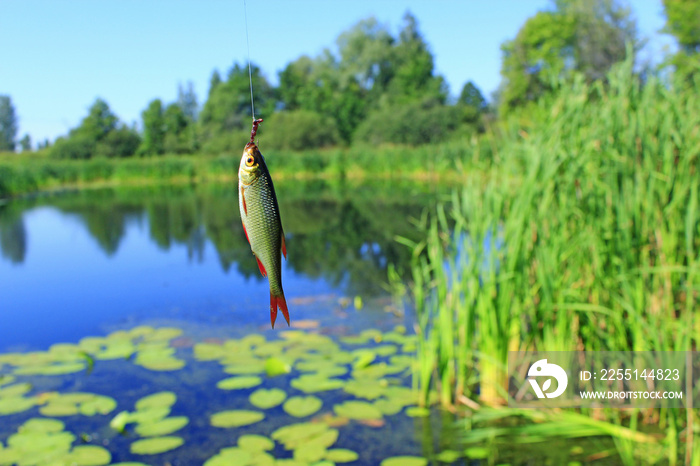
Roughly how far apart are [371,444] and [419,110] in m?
26.2

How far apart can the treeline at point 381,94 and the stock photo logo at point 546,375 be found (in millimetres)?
5853

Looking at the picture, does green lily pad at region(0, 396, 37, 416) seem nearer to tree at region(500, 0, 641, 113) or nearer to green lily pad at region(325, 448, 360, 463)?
green lily pad at region(325, 448, 360, 463)

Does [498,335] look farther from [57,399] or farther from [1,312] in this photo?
[1,312]

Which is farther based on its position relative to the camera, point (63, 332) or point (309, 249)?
point (309, 249)

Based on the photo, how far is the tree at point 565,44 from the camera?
2289 cm

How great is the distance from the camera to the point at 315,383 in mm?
3609

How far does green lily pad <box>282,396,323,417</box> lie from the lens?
3268mm

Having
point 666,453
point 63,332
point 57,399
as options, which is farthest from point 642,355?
point 63,332

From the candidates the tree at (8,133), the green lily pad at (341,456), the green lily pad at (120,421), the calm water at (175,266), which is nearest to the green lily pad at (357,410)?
the green lily pad at (341,456)

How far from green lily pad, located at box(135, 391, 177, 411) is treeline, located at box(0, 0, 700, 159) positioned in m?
4.81

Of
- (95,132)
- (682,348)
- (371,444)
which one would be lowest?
(371,444)

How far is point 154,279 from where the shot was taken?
21.7ft

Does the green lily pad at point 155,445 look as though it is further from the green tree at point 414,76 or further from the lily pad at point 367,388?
the green tree at point 414,76

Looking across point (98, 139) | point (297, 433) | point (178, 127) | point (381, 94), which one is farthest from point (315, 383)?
point (381, 94)
